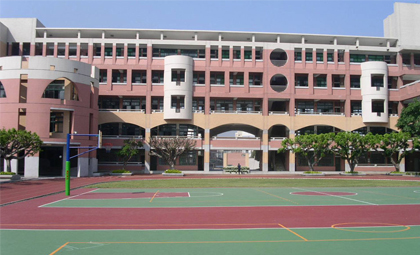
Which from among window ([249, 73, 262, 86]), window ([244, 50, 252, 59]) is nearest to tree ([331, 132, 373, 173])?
window ([249, 73, 262, 86])

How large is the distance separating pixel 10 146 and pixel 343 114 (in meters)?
46.9

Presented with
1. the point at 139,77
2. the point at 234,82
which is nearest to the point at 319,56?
the point at 234,82

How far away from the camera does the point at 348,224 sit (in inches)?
571

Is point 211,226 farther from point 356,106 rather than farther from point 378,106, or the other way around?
point 378,106

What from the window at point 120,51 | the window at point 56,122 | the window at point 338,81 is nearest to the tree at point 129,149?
the window at point 56,122

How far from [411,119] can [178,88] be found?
34.7 metres

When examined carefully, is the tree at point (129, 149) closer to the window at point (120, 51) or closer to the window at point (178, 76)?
the window at point (178, 76)

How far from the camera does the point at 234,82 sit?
59188 millimetres

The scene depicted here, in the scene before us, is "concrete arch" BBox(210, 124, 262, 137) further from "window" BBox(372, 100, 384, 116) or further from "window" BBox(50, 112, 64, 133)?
"window" BBox(50, 112, 64, 133)

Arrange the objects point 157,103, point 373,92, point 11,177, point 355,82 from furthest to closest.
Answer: point 355,82, point 157,103, point 373,92, point 11,177

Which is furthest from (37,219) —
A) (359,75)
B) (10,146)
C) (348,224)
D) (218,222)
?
(359,75)

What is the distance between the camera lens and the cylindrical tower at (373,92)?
57.1 metres

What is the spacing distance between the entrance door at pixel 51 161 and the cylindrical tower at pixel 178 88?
52.6 ft

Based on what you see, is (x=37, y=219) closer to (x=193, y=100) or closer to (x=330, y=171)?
(x=193, y=100)
